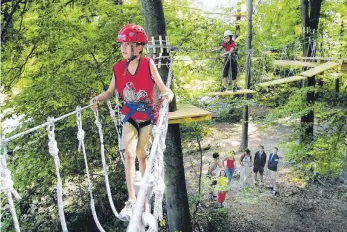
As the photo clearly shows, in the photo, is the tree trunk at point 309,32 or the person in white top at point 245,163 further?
the person in white top at point 245,163

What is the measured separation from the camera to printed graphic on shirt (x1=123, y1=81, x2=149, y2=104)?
270 centimetres

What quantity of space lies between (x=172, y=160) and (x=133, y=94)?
240 centimetres

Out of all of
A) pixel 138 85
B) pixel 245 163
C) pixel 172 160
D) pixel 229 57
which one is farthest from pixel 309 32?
pixel 138 85

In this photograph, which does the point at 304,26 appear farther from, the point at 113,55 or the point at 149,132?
the point at 149,132

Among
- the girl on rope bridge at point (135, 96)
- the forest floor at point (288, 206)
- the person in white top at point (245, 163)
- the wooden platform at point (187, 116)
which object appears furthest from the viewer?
the person in white top at point (245, 163)

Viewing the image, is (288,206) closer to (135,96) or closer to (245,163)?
(245,163)

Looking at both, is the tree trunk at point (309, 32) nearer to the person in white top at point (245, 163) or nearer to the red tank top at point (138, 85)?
the person in white top at point (245, 163)

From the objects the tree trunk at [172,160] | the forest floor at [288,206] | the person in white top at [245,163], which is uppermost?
the tree trunk at [172,160]

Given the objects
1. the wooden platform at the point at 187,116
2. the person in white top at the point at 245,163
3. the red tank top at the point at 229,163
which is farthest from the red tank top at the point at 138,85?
the person in white top at the point at 245,163

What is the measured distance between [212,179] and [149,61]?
5.23m

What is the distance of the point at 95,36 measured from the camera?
547 cm

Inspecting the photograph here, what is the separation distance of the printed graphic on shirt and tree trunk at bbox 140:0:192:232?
1.95 m

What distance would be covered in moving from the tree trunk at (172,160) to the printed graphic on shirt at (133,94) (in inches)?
76.7

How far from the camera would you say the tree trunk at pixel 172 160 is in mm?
4566
